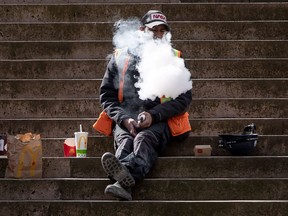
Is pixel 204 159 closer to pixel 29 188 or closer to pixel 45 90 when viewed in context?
pixel 29 188

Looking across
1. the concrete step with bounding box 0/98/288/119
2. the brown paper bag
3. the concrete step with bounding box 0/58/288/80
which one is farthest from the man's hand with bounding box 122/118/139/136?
the concrete step with bounding box 0/58/288/80

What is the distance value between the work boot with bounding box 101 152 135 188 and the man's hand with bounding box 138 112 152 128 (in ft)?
2.10

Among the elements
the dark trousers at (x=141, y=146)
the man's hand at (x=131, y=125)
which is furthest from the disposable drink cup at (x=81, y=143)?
the man's hand at (x=131, y=125)

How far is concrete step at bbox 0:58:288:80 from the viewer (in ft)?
31.4

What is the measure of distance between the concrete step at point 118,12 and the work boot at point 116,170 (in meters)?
3.88

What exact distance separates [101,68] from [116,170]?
2654 millimetres

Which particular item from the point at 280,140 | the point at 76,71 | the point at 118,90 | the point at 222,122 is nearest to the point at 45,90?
the point at 76,71

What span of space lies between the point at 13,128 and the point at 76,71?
49.6 inches

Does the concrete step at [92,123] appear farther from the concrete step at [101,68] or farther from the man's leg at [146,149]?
the concrete step at [101,68]

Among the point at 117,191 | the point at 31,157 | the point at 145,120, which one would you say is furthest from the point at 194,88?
the point at 117,191

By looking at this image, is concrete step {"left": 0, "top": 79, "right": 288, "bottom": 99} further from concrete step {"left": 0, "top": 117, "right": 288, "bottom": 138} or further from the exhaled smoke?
the exhaled smoke

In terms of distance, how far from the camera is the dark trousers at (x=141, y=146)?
24.0ft

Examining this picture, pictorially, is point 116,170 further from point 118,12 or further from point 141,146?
point 118,12

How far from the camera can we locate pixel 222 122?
8.51 m
